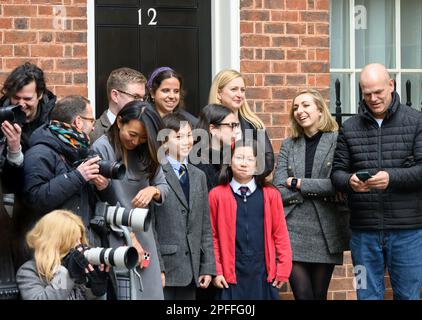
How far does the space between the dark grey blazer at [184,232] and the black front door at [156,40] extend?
1914 mm

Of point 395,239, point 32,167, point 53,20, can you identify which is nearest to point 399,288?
point 395,239

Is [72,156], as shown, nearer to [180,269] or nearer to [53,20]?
[180,269]

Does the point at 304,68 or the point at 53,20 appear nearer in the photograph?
the point at 53,20

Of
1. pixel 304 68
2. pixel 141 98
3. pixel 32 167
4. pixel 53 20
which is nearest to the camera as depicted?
pixel 32 167

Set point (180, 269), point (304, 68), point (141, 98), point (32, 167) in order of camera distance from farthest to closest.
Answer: point (304, 68), point (141, 98), point (180, 269), point (32, 167)

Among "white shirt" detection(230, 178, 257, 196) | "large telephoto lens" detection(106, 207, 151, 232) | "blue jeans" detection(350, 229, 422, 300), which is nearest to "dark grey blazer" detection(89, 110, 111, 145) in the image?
"white shirt" detection(230, 178, 257, 196)

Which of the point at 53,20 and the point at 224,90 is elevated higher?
the point at 53,20

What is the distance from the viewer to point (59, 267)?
248 inches

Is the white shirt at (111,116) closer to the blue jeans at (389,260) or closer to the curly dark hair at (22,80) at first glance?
the curly dark hair at (22,80)

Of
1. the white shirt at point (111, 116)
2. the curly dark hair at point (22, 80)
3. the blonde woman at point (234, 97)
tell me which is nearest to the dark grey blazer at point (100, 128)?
the white shirt at point (111, 116)

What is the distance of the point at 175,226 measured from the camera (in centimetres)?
736

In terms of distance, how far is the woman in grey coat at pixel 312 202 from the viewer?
7902 millimetres

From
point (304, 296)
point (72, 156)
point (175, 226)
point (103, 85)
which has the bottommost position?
point (304, 296)

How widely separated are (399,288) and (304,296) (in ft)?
2.23
